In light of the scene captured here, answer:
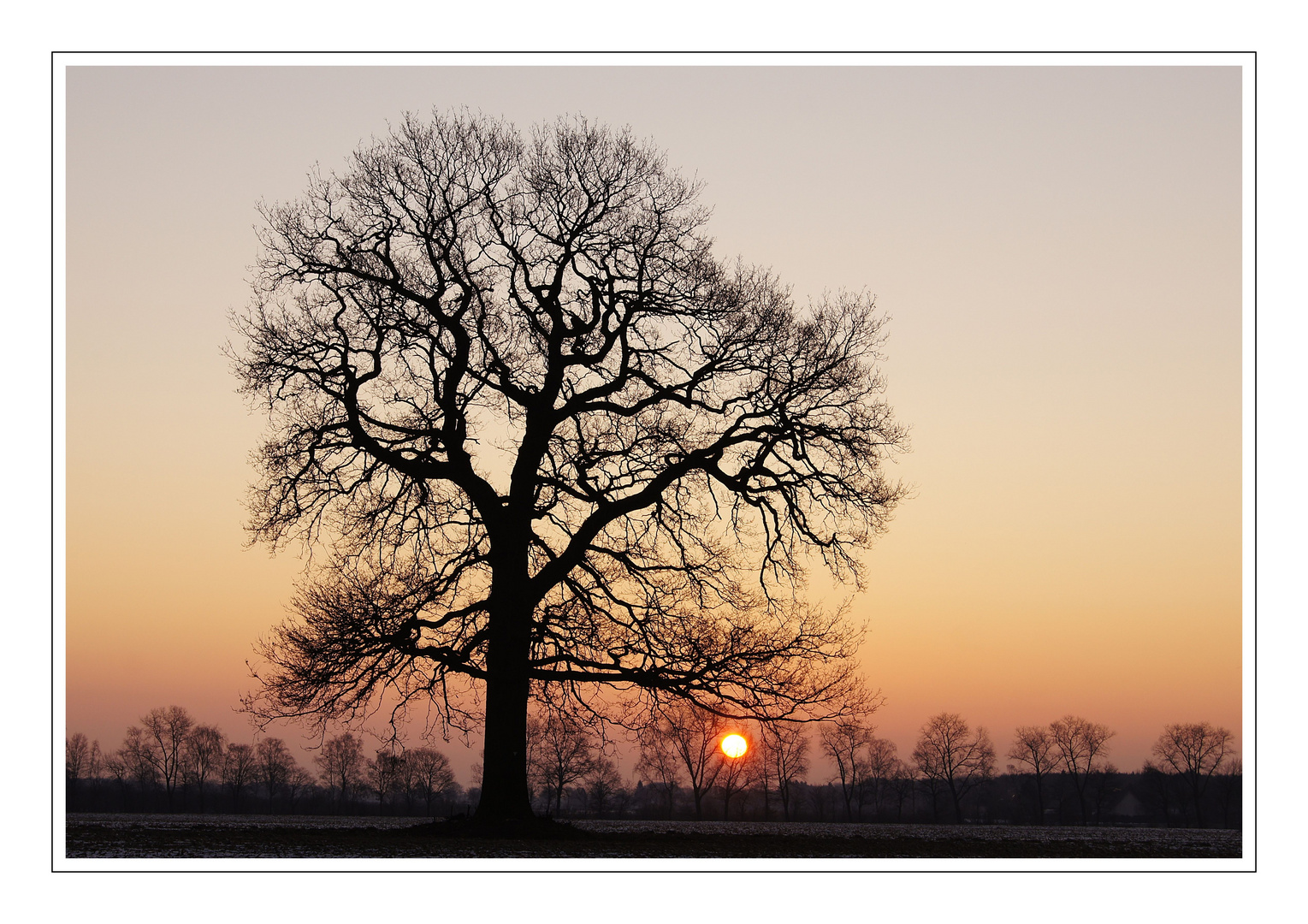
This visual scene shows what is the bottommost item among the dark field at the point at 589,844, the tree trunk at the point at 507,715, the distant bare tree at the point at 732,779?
the distant bare tree at the point at 732,779

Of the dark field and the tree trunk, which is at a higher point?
the tree trunk

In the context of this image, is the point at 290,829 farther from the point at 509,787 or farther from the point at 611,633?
the point at 611,633

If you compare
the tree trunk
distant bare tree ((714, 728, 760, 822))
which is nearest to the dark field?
the tree trunk

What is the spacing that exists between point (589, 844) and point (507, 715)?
11.7ft

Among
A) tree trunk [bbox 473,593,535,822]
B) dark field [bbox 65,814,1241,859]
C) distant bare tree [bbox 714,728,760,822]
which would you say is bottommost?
distant bare tree [bbox 714,728,760,822]

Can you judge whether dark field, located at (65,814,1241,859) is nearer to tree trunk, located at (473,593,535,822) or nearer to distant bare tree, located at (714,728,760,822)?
tree trunk, located at (473,593,535,822)

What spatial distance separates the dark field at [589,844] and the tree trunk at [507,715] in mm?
1417

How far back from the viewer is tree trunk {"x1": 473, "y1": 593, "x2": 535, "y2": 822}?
22.2 m

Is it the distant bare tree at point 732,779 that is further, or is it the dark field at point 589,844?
the distant bare tree at point 732,779

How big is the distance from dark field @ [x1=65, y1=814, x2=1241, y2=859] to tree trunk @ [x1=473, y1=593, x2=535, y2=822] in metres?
1.42

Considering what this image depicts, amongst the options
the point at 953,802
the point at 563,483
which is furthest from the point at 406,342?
the point at 953,802

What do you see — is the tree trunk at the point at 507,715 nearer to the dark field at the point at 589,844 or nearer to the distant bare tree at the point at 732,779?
the dark field at the point at 589,844

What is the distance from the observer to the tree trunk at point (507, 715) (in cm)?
2220

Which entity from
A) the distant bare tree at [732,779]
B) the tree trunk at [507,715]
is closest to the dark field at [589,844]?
the tree trunk at [507,715]
